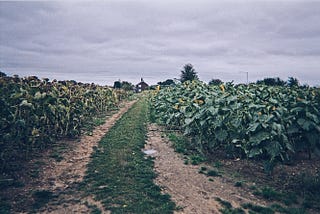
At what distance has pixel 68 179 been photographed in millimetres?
6609

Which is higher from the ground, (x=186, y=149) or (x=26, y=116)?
(x=26, y=116)

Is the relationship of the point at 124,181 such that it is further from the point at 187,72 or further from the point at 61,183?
the point at 187,72

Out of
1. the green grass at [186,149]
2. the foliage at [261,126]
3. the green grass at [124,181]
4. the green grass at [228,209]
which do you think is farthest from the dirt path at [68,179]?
the foliage at [261,126]

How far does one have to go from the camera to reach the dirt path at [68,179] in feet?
17.1

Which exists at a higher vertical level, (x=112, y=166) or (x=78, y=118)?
(x=78, y=118)

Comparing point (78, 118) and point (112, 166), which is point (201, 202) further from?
point (78, 118)

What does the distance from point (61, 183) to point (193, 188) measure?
287 centimetres

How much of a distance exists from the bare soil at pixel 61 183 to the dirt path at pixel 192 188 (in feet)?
5.14

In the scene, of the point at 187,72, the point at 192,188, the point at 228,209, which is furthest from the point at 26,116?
the point at 187,72

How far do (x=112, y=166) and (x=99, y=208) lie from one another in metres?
2.35

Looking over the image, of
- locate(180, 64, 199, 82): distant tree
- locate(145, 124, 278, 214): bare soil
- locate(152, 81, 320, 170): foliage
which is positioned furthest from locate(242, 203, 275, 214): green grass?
locate(180, 64, 199, 82): distant tree

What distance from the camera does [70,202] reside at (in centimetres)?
538

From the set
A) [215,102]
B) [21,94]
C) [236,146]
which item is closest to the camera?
[21,94]

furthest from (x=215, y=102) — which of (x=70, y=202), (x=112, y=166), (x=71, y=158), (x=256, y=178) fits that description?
(x=70, y=202)
